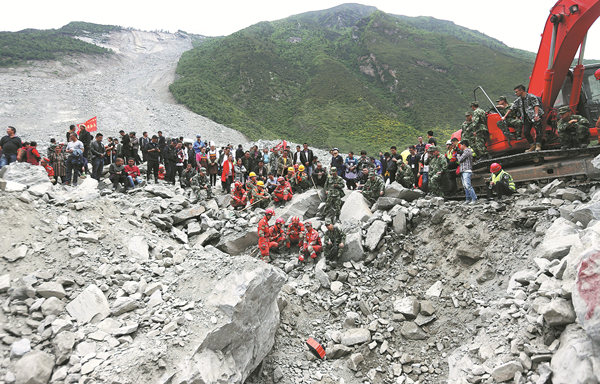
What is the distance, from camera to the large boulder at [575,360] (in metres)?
4.05

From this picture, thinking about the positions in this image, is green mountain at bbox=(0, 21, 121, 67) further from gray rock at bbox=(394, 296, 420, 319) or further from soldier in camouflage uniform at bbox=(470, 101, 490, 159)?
gray rock at bbox=(394, 296, 420, 319)

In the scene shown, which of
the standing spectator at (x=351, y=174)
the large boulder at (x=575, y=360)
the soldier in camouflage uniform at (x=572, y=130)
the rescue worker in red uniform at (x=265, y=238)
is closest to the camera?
the large boulder at (x=575, y=360)

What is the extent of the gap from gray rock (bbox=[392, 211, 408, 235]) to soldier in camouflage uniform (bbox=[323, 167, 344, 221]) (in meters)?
Result: 2.26

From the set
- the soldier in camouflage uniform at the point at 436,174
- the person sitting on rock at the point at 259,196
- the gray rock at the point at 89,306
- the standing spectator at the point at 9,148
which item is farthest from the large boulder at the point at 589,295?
the standing spectator at the point at 9,148

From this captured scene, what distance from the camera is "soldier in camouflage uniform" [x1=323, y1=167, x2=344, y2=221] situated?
11.9m

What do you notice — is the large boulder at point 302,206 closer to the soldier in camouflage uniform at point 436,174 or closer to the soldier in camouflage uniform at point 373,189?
the soldier in camouflage uniform at point 373,189

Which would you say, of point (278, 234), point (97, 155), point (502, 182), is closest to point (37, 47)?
point (97, 155)

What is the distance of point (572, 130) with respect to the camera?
7898 mm

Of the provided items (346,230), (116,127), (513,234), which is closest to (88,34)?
(116,127)

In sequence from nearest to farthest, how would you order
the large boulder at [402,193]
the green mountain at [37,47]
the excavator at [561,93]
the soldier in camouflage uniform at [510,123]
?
the excavator at [561,93] < the soldier in camouflage uniform at [510,123] < the large boulder at [402,193] < the green mountain at [37,47]

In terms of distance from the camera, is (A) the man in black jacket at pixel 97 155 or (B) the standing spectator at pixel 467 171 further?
(A) the man in black jacket at pixel 97 155

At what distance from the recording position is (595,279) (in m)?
4.29

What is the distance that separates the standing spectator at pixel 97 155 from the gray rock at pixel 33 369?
356 inches

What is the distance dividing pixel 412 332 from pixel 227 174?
397 inches
